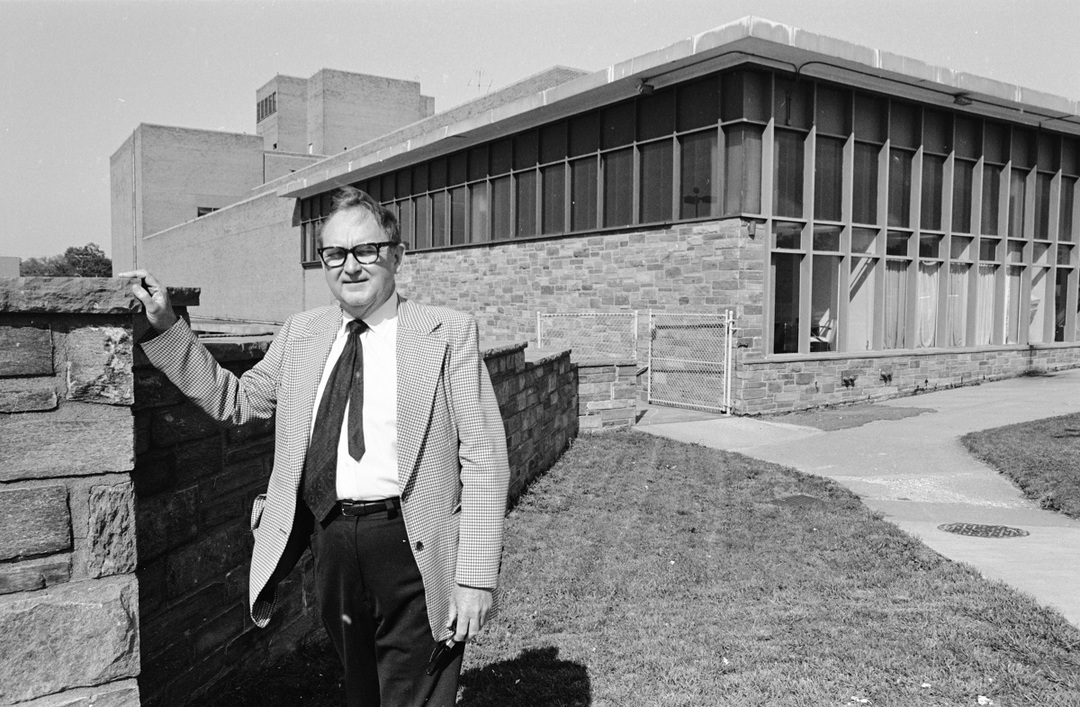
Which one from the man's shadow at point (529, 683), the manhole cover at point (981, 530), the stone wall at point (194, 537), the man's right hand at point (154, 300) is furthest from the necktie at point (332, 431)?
the manhole cover at point (981, 530)

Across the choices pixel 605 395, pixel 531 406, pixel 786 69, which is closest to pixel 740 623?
pixel 531 406

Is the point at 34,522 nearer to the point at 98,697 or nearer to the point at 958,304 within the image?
the point at 98,697

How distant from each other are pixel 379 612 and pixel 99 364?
1.16 metres

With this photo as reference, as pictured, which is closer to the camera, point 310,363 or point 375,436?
point 375,436

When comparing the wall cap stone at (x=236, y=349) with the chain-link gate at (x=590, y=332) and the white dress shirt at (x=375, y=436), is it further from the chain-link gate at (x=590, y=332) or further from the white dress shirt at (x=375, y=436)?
the chain-link gate at (x=590, y=332)

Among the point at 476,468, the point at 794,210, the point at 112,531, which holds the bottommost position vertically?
the point at 112,531

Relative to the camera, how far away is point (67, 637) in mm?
2721

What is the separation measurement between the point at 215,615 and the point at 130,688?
90 centimetres

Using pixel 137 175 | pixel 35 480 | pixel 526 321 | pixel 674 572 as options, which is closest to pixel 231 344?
pixel 35 480

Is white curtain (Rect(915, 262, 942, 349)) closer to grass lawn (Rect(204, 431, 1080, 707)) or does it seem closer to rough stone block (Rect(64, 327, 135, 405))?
grass lawn (Rect(204, 431, 1080, 707))

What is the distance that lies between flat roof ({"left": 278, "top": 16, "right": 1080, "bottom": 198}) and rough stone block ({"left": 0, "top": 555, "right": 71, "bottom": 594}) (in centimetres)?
1238

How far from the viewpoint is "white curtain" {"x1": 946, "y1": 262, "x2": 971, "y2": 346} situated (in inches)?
712

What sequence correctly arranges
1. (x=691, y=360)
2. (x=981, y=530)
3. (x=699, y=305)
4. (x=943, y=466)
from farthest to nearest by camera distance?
(x=691, y=360) → (x=699, y=305) → (x=943, y=466) → (x=981, y=530)

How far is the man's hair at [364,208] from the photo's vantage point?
2.82m
